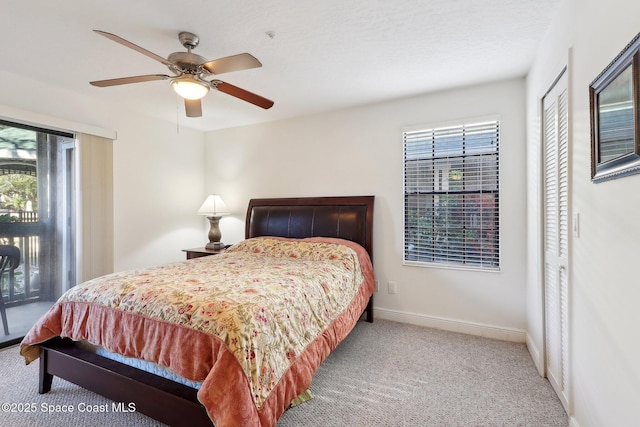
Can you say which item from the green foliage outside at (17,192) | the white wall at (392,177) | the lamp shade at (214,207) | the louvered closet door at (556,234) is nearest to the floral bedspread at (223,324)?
the white wall at (392,177)

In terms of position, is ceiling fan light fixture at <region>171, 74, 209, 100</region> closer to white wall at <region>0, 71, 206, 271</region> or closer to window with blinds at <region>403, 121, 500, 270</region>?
white wall at <region>0, 71, 206, 271</region>

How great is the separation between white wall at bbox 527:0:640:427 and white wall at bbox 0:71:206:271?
3992mm

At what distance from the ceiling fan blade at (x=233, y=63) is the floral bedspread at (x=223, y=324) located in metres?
1.32

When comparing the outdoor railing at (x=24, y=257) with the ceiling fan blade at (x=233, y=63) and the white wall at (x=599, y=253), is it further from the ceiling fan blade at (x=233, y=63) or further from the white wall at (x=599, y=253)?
the white wall at (x=599, y=253)

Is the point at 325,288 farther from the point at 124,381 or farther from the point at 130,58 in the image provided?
the point at 130,58

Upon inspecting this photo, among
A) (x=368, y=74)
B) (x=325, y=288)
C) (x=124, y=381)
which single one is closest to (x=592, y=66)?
(x=368, y=74)

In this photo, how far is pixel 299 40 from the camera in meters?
2.18

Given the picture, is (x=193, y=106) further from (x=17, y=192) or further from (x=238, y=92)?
(x=17, y=192)

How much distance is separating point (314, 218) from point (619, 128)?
273cm

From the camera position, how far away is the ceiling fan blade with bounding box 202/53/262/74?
175cm

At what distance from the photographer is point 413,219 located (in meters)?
3.26

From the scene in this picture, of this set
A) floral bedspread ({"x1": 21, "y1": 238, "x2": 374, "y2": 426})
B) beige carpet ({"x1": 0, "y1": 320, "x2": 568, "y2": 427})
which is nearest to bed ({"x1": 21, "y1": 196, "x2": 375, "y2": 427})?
floral bedspread ({"x1": 21, "y1": 238, "x2": 374, "y2": 426})

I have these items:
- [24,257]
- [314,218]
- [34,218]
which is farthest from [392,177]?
[24,257]

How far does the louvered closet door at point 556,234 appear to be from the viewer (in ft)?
5.96
